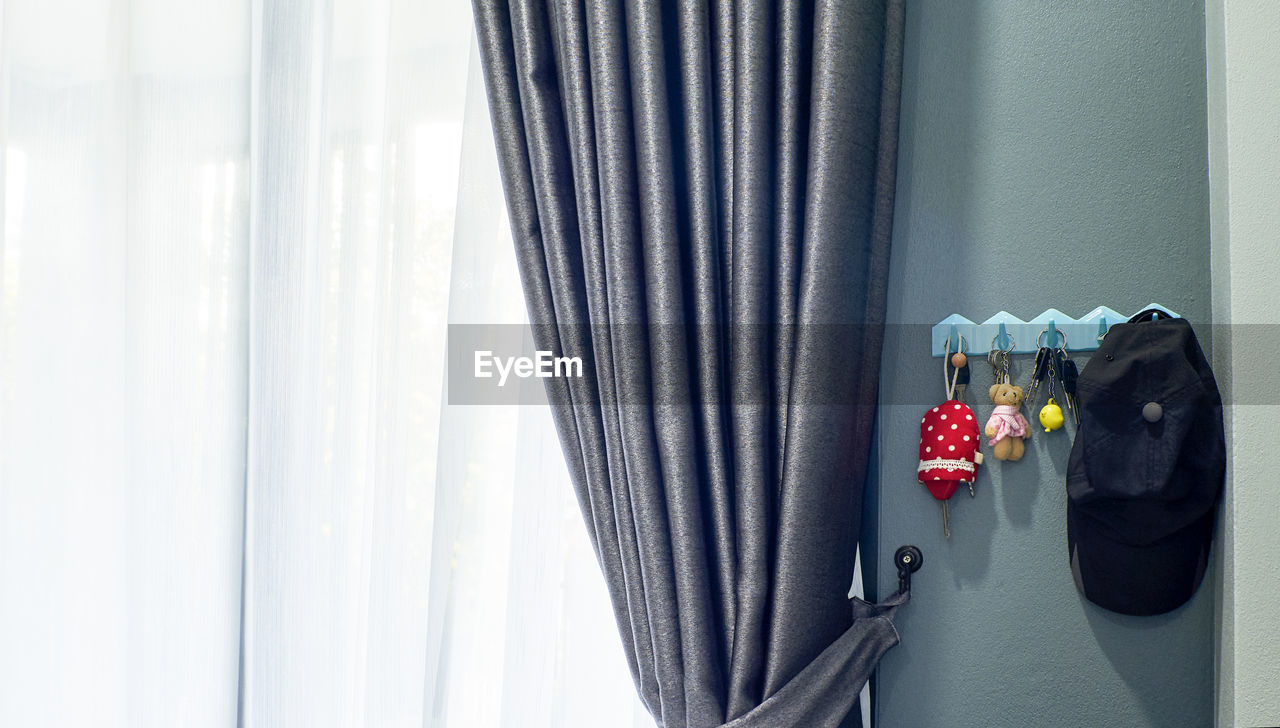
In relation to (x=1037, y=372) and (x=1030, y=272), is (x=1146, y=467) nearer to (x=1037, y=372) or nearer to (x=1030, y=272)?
(x=1037, y=372)

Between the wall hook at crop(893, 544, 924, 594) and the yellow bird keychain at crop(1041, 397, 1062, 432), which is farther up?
the yellow bird keychain at crop(1041, 397, 1062, 432)

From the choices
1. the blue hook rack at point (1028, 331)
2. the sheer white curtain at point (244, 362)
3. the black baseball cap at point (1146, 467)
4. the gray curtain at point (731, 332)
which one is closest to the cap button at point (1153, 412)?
the black baseball cap at point (1146, 467)

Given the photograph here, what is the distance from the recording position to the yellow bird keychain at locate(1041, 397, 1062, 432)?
100cm

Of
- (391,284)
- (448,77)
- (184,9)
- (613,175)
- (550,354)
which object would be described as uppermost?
(184,9)

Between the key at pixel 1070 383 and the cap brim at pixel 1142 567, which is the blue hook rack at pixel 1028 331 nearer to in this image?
the key at pixel 1070 383

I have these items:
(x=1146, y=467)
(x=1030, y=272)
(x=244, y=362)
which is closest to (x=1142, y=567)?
(x=1146, y=467)

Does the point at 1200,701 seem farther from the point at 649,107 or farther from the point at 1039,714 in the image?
the point at 649,107

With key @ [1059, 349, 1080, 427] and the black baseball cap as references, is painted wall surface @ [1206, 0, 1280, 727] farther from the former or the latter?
key @ [1059, 349, 1080, 427]

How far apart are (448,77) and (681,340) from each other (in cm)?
57

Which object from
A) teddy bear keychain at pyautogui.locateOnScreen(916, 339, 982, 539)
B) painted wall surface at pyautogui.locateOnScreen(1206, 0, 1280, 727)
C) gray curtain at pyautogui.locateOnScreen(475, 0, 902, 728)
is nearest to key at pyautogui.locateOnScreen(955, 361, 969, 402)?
teddy bear keychain at pyautogui.locateOnScreen(916, 339, 982, 539)

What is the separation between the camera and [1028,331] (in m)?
1.03

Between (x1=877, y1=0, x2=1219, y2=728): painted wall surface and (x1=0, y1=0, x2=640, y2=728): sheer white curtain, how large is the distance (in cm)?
55

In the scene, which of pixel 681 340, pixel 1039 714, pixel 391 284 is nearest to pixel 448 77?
pixel 391 284

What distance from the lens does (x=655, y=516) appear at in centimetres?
103
